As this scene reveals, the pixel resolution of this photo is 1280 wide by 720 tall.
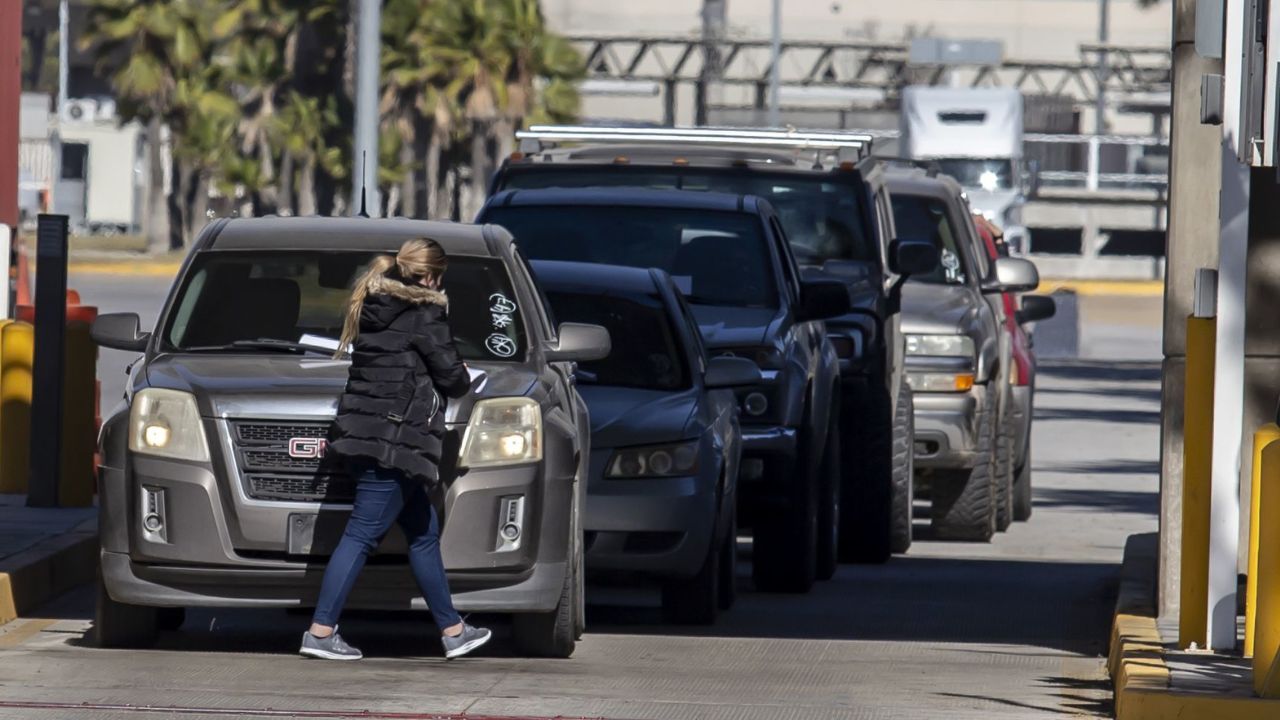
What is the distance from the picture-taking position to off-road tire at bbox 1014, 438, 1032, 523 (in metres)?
18.5

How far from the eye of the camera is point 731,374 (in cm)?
1134

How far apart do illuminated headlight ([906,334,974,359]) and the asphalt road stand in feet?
5.76

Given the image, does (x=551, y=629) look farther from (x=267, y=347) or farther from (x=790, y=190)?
(x=790, y=190)

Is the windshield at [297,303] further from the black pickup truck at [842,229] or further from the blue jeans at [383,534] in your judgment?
the black pickup truck at [842,229]

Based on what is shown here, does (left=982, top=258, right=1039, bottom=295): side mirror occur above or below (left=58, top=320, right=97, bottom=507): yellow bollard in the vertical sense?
above

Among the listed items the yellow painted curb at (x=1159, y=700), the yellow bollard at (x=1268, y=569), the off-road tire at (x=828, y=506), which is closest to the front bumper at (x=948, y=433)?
the off-road tire at (x=828, y=506)

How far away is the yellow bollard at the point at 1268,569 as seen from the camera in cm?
800

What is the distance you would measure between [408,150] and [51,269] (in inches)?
1956

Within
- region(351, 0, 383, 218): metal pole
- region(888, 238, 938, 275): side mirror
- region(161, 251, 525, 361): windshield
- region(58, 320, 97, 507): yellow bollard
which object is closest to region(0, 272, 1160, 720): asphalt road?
region(161, 251, 525, 361): windshield

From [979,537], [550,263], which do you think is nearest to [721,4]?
[979,537]

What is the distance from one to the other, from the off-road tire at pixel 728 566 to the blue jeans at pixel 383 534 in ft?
8.36

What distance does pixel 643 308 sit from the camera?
1180 cm

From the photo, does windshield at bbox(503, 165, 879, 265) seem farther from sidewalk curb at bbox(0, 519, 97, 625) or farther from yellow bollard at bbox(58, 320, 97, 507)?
sidewalk curb at bbox(0, 519, 97, 625)

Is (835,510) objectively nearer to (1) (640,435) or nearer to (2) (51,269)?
(1) (640,435)
